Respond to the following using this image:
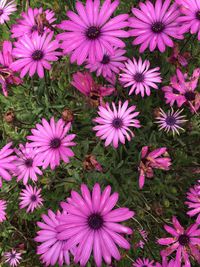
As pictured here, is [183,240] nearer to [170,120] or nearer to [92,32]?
[170,120]

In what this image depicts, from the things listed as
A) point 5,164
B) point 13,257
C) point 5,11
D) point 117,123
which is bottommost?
point 13,257

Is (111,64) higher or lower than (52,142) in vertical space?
higher

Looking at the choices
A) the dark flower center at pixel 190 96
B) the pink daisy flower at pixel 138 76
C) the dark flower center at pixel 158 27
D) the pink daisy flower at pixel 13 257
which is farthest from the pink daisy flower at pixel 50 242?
the dark flower center at pixel 158 27

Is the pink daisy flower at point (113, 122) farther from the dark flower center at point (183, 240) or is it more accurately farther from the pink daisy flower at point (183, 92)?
the dark flower center at point (183, 240)

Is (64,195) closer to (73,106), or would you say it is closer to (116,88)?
(73,106)

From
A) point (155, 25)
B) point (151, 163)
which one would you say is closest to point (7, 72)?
point (155, 25)

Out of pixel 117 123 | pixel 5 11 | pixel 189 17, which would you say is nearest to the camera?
pixel 189 17

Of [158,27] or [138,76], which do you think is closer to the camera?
[158,27]
